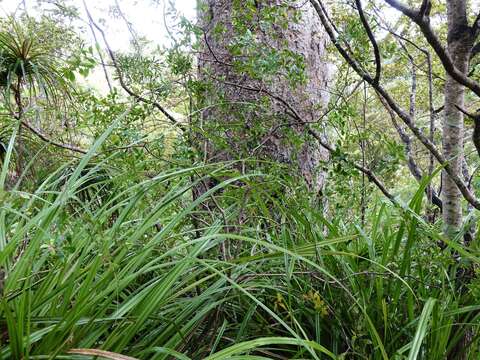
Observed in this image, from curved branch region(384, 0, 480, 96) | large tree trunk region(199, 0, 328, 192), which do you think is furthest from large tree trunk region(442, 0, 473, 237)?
large tree trunk region(199, 0, 328, 192)

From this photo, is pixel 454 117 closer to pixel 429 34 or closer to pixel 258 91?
pixel 429 34

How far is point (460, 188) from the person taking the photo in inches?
54.8

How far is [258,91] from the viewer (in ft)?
5.73

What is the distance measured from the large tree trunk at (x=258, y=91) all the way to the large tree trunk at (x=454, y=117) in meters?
0.43

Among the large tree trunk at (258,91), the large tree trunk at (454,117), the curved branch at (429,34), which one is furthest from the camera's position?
the large tree trunk at (258,91)

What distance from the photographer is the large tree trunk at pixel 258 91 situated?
167cm

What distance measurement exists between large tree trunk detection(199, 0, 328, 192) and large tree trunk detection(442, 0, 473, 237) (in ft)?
1.40

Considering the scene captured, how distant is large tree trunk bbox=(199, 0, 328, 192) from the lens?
5.49 ft

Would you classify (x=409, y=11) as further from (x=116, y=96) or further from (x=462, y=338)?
(x=116, y=96)

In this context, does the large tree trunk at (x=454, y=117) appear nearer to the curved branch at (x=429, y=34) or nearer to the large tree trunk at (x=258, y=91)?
the curved branch at (x=429, y=34)

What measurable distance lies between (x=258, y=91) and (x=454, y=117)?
0.69 meters

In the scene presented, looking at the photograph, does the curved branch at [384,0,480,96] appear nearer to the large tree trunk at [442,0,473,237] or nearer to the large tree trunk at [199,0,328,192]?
the large tree trunk at [442,0,473,237]

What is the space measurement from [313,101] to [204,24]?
714 mm

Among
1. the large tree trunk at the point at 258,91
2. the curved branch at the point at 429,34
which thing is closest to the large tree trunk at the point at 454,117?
the curved branch at the point at 429,34
